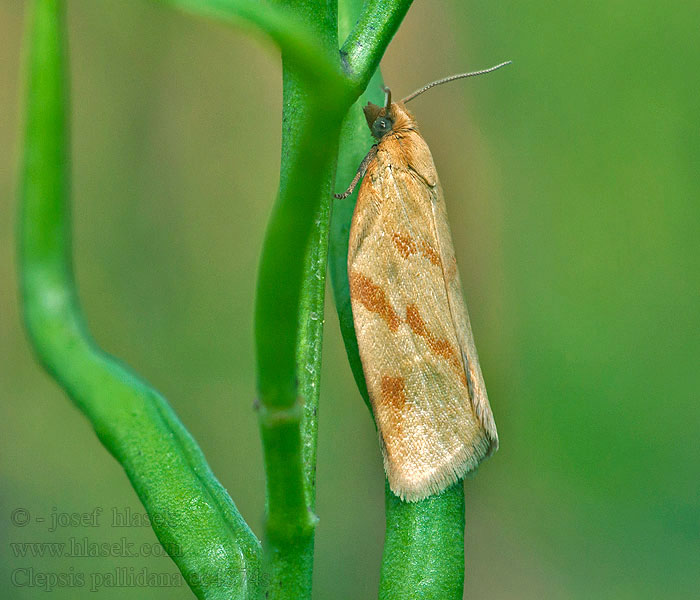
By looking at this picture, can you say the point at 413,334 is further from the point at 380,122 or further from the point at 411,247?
the point at 380,122

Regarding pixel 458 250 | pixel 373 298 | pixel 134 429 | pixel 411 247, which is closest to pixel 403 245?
pixel 411 247

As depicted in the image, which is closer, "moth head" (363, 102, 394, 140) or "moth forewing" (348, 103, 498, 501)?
"moth forewing" (348, 103, 498, 501)

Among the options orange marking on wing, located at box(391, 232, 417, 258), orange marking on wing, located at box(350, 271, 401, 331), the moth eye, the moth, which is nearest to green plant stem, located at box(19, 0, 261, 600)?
the moth

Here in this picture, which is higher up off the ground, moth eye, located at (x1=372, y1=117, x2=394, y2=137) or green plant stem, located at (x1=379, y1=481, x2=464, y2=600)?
moth eye, located at (x1=372, y1=117, x2=394, y2=137)

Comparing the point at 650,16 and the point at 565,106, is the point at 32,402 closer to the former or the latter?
the point at 565,106

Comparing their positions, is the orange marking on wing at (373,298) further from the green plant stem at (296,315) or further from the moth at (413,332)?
the green plant stem at (296,315)

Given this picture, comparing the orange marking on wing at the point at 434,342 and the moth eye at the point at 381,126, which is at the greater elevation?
the moth eye at the point at 381,126

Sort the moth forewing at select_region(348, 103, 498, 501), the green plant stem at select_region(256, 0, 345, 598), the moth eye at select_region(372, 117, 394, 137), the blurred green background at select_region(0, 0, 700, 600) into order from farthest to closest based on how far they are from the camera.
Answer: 1. the blurred green background at select_region(0, 0, 700, 600)
2. the moth eye at select_region(372, 117, 394, 137)
3. the moth forewing at select_region(348, 103, 498, 501)
4. the green plant stem at select_region(256, 0, 345, 598)

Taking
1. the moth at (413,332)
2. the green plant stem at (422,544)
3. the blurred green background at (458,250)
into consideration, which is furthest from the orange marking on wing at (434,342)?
the blurred green background at (458,250)

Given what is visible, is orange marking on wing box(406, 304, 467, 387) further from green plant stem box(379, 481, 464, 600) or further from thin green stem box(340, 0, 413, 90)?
thin green stem box(340, 0, 413, 90)
